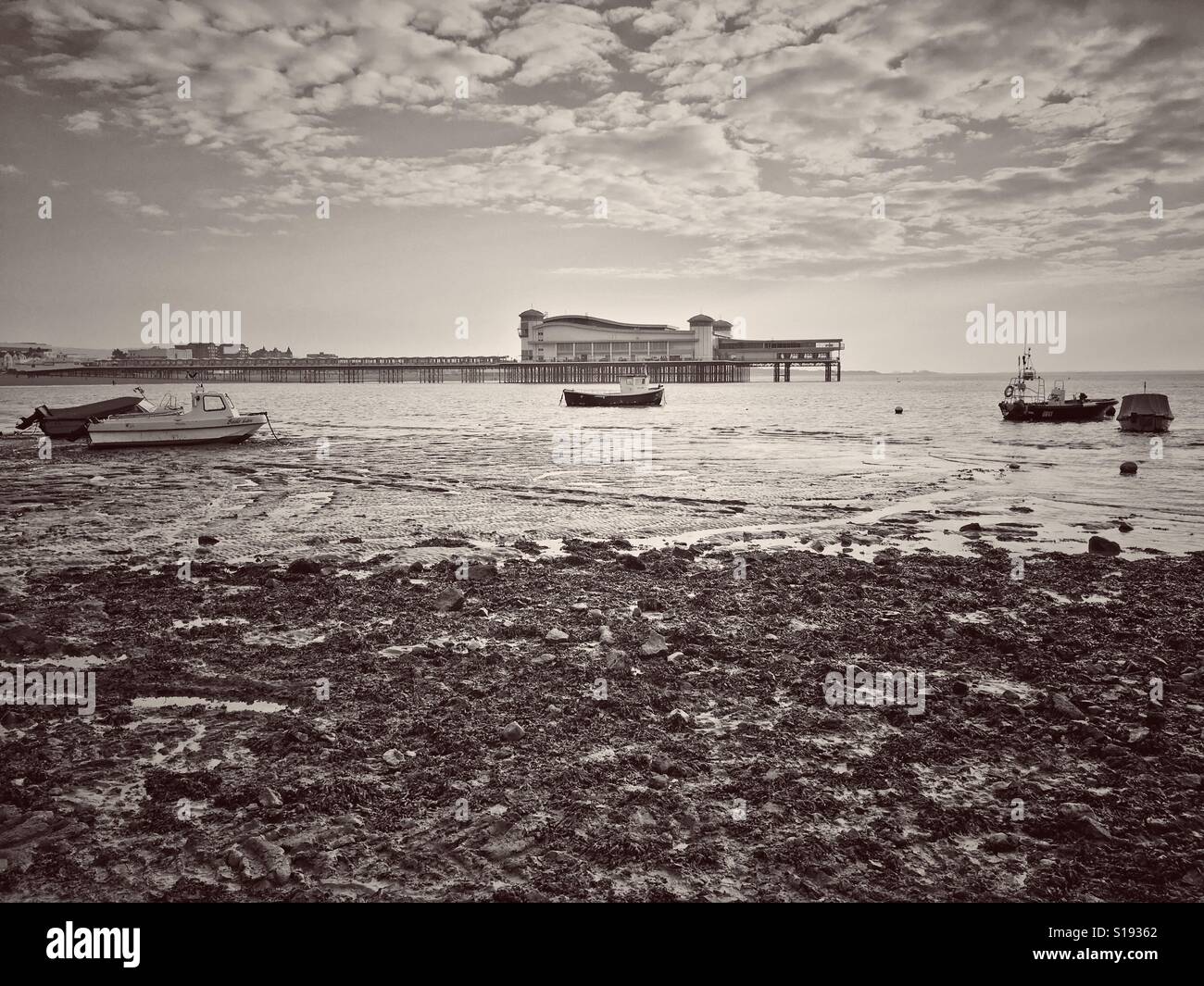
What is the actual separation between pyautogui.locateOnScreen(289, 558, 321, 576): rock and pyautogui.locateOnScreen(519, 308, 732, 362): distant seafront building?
164 metres

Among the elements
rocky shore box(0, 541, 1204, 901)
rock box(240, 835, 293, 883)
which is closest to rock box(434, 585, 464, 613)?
rocky shore box(0, 541, 1204, 901)

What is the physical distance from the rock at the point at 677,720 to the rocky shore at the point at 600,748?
21 mm

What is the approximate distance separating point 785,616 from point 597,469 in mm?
15822

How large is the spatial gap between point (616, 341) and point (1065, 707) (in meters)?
172

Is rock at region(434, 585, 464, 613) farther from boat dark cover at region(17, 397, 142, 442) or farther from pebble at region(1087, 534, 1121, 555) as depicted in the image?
boat dark cover at region(17, 397, 142, 442)

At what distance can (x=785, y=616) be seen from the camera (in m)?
8.44

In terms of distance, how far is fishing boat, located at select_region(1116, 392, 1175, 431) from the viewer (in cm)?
4181

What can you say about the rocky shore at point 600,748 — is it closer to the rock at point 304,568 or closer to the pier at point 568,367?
the rock at point 304,568

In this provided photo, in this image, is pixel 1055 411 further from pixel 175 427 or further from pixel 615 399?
pixel 175 427

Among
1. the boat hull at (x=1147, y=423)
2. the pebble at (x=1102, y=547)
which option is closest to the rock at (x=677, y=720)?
the pebble at (x=1102, y=547)

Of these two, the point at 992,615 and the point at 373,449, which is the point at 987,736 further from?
the point at 373,449

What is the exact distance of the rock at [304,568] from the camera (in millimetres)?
10250

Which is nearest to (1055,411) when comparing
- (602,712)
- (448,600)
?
(448,600)
